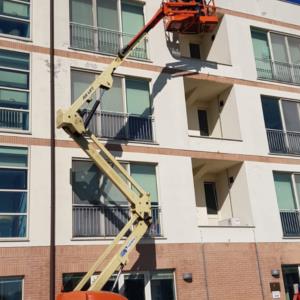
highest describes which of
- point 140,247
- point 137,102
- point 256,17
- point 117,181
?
point 256,17

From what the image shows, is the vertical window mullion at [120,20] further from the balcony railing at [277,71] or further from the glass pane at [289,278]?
the glass pane at [289,278]

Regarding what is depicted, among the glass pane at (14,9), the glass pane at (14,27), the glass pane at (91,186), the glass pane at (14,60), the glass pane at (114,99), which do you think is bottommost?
the glass pane at (91,186)

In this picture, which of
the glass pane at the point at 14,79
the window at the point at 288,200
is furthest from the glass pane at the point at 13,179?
the window at the point at 288,200

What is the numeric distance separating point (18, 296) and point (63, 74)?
760 centimetres

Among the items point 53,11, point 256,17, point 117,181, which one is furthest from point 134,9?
point 117,181

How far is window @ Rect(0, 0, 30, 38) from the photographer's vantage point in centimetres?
1639

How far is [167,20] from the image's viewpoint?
18.6 meters

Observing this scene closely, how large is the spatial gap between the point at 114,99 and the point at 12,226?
6.03 meters

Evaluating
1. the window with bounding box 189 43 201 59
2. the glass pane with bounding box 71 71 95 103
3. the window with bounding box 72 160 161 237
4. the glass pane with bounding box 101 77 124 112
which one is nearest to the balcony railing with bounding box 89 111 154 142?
the glass pane with bounding box 101 77 124 112

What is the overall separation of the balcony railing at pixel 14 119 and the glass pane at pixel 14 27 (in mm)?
3022

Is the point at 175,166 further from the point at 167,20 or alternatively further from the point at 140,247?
the point at 167,20

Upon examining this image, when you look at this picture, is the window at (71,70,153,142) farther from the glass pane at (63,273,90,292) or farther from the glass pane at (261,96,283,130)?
the glass pane at (261,96,283,130)

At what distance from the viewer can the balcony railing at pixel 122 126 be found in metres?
16.6

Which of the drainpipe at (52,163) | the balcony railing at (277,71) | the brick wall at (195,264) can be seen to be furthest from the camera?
the balcony railing at (277,71)
